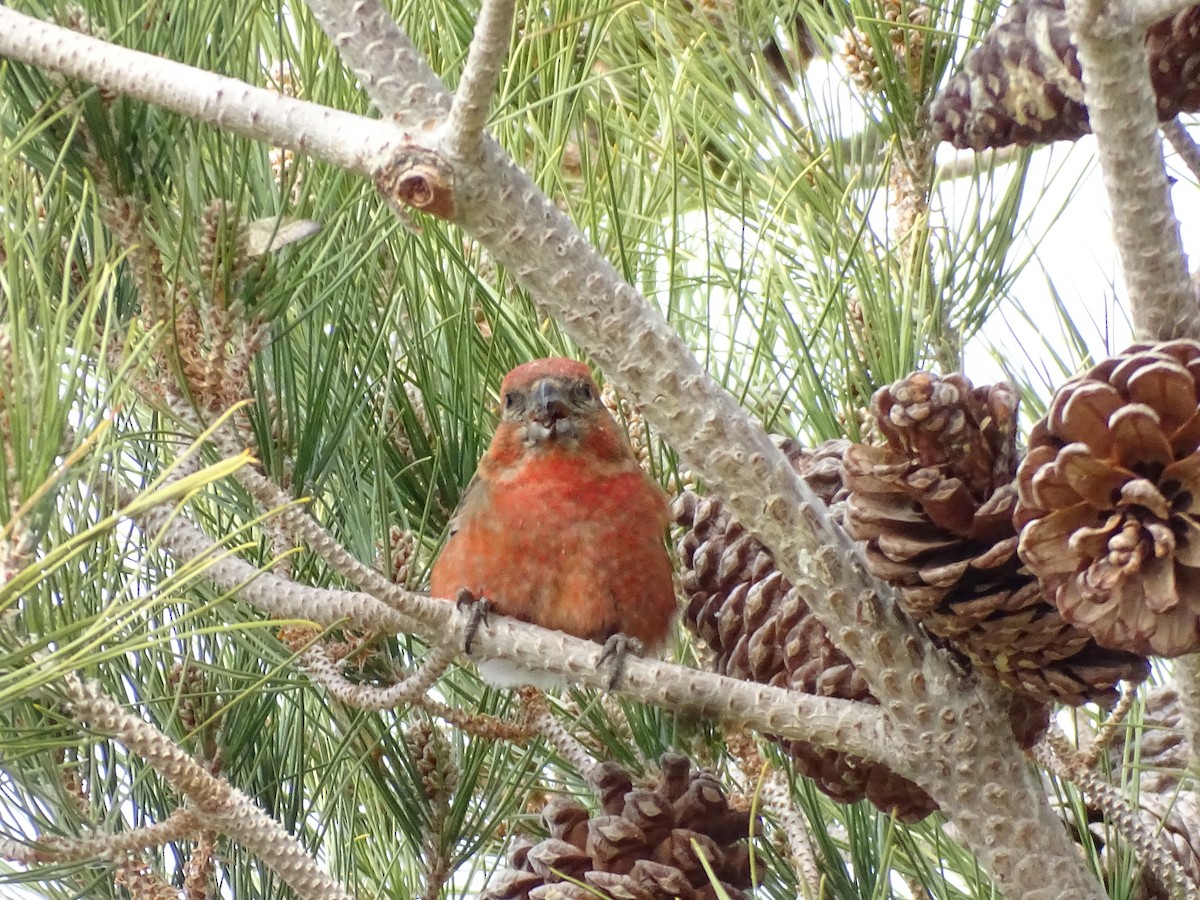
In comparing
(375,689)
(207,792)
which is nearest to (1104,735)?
(375,689)

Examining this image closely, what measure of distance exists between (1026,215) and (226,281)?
0.98 metres

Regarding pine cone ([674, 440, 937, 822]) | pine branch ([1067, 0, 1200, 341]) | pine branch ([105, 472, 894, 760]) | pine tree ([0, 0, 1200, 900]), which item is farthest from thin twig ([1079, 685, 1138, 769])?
pine branch ([1067, 0, 1200, 341])

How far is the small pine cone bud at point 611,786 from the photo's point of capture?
140 cm

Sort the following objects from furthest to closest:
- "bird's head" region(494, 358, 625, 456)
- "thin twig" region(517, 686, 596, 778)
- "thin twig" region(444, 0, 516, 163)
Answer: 1. "bird's head" region(494, 358, 625, 456)
2. "thin twig" region(517, 686, 596, 778)
3. "thin twig" region(444, 0, 516, 163)

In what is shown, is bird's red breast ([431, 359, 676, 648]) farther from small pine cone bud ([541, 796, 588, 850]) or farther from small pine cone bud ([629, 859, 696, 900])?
small pine cone bud ([629, 859, 696, 900])

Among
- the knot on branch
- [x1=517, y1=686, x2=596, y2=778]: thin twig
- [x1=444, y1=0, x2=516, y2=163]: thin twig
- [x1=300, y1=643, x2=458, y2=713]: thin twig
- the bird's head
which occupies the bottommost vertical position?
[x1=517, y1=686, x2=596, y2=778]: thin twig

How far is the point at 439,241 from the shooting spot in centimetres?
153

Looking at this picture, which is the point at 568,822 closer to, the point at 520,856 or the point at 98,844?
the point at 520,856

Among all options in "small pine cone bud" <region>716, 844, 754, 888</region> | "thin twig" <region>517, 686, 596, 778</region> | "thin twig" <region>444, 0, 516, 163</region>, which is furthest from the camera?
"thin twig" <region>517, 686, 596, 778</region>

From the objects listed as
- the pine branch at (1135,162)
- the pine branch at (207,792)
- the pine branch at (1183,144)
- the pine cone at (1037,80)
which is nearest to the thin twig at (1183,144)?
the pine branch at (1183,144)

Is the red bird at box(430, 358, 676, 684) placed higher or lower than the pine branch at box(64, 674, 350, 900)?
higher

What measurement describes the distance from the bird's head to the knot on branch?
0.69m

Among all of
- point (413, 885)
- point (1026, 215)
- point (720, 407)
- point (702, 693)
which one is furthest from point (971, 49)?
point (413, 885)

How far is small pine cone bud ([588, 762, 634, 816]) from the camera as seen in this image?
4.60 ft
